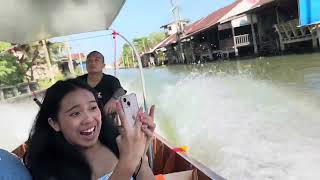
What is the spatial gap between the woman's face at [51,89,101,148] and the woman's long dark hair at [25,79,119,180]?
2 cm

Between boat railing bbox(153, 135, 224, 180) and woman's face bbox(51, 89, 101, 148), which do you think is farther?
boat railing bbox(153, 135, 224, 180)

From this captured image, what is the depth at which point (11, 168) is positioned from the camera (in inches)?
47.1

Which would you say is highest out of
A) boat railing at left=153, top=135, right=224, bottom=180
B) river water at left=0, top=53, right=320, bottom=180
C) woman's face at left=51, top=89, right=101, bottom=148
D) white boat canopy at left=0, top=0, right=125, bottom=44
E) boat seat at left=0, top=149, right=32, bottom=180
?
white boat canopy at left=0, top=0, right=125, bottom=44

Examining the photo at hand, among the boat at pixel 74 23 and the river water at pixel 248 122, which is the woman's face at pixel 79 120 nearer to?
the boat at pixel 74 23

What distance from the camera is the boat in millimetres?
2787

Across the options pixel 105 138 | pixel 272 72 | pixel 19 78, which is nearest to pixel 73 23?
pixel 105 138

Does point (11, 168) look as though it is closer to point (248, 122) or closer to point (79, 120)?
point (79, 120)

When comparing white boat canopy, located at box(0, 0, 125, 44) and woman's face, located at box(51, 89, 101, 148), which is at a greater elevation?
white boat canopy, located at box(0, 0, 125, 44)

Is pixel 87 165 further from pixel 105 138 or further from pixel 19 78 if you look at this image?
pixel 19 78

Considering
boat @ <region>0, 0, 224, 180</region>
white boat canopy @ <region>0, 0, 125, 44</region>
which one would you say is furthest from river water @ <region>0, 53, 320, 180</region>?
white boat canopy @ <region>0, 0, 125, 44</region>

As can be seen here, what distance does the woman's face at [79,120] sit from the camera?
1.22 metres

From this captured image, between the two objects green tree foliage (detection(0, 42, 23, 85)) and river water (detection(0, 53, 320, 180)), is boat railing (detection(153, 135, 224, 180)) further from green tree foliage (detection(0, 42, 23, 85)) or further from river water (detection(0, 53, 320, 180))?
green tree foliage (detection(0, 42, 23, 85))

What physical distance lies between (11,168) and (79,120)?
0.23 meters

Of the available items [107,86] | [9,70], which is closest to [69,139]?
[107,86]
